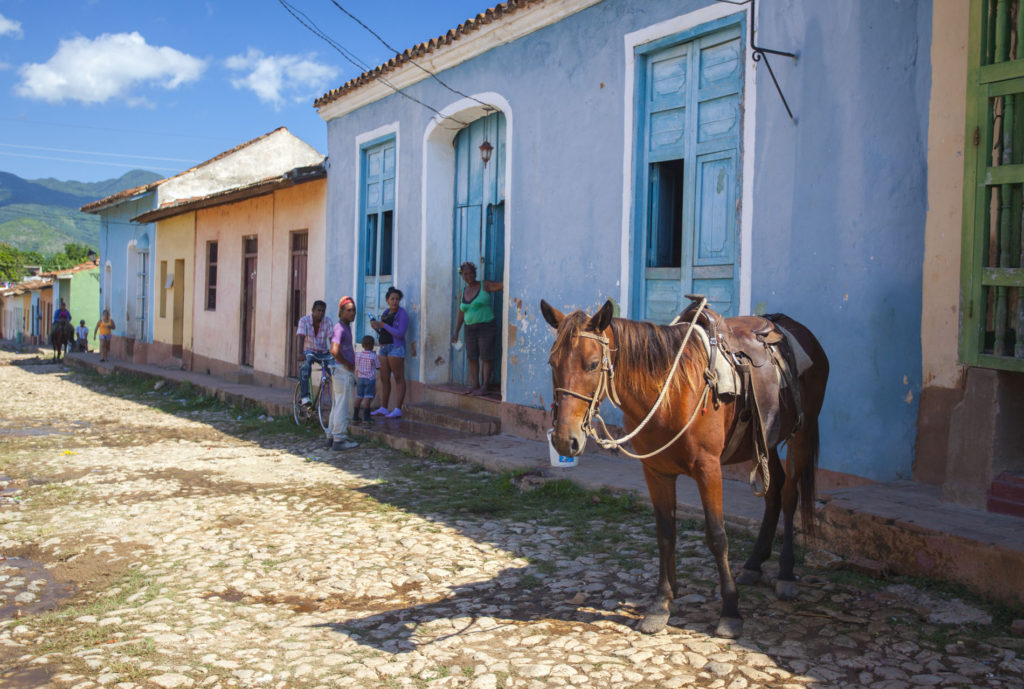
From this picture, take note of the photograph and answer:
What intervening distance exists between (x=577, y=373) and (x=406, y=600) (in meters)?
1.72

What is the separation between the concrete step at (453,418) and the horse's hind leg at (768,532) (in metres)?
4.96

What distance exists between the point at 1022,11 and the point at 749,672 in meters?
3.56

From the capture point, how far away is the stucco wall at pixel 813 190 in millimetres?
5383

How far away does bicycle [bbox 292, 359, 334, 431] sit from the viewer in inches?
395

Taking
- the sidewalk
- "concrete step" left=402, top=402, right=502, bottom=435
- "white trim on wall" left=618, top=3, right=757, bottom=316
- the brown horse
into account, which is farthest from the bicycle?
the brown horse

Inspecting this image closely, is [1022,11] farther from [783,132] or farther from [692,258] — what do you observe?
[692,258]

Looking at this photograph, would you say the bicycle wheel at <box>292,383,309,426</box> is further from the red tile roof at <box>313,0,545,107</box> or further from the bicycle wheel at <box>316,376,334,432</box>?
the red tile roof at <box>313,0,545,107</box>

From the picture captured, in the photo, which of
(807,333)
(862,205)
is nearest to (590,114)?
(862,205)

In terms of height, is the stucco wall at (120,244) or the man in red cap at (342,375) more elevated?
the stucco wall at (120,244)

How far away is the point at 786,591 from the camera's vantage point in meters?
4.09

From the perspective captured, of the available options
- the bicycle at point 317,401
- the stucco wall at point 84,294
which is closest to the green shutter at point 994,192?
the bicycle at point 317,401

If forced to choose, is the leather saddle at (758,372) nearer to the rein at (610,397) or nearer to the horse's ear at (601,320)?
the rein at (610,397)

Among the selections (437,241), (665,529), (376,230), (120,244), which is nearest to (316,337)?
(437,241)

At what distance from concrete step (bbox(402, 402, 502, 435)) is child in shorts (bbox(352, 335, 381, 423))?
0.58m
